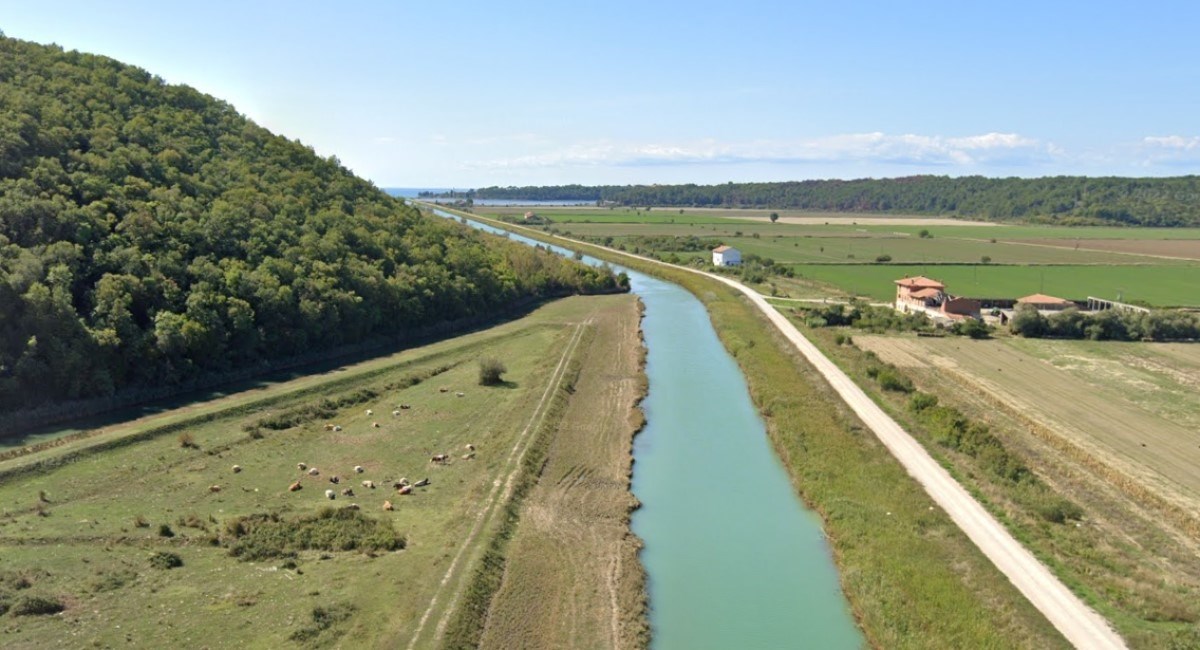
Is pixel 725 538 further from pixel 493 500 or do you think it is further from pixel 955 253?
pixel 955 253

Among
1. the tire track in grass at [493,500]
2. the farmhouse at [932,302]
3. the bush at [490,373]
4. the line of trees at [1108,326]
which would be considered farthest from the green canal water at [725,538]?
the line of trees at [1108,326]

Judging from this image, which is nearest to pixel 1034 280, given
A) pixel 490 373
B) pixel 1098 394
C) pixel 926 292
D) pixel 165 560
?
pixel 926 292

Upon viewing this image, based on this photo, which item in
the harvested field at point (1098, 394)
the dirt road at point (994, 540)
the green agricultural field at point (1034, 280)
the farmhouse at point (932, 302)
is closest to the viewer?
the dirt road at point (994, 540)

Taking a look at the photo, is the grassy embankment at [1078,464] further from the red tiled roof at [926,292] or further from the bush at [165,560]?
the bush at [165,560]

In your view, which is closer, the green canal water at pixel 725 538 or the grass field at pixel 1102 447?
the green canal water at pixel 725 538

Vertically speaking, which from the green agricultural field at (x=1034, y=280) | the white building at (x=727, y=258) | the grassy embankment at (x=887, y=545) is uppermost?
the white building at (x=727, y=258)

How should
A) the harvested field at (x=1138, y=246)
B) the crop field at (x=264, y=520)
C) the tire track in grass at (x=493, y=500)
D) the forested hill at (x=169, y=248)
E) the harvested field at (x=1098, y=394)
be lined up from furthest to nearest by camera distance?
the harvested field at (x=1138, y=246) → the forested hill at (x=169, y=248) → the harvested field at (x=1098, y=394) → the tire track in grass at (x=493, y=500) → the crop field at (x=264, y=520)

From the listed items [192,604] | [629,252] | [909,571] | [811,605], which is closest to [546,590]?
[811,605]

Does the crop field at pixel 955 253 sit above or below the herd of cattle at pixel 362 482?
above
